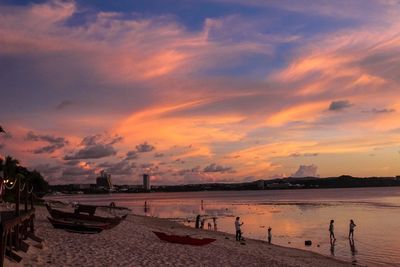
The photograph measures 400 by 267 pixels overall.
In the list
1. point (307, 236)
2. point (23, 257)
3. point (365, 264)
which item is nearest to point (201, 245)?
point (365, 264)

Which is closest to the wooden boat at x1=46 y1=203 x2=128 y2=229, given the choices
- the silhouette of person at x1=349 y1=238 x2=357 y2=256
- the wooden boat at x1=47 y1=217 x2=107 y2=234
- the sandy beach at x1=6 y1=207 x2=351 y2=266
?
the sandy beach at x1=6 y1=207 x2=351 y2=266

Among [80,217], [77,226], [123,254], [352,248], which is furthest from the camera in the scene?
[352,248]

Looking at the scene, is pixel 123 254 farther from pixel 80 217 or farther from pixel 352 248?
pixel 352 248

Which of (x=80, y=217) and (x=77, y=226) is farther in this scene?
(x=80, y=217)

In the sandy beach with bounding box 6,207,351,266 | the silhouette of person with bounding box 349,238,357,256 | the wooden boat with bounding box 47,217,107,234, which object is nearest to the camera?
the sandy beach with bounding box 6,207,351,266

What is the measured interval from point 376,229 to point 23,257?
3986cm

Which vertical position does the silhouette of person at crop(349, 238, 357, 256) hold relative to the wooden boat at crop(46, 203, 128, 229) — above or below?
below

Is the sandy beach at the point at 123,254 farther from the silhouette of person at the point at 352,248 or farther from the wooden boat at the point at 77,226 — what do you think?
the silhouette of person at the point at 352,248

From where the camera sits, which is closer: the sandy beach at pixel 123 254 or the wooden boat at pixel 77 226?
the sandy beach at pixel 123 254

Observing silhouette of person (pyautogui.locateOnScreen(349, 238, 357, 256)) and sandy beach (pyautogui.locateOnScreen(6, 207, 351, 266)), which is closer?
sandy beach (pyautogui.locateOnScreen(6, 207, 351, 266))

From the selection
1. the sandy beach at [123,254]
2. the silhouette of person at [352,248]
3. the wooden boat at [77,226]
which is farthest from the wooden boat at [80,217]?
the silhouette of person at [352,248]

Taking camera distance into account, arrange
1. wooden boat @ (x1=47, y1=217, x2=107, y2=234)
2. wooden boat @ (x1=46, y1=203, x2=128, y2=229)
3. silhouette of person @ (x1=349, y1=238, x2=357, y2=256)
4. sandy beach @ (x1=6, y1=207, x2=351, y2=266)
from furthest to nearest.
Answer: silhouette of person @ (x1=349, y1=238, x2=357, y2=256) → wooden boat @ (x1=46, y1=203, x2=128, y2=229) → wooden boat @ (x1=47, y1=217, x2=107, y2=234) → sandy beach @ (x1=6, y1=207, x2=351, y2=266)

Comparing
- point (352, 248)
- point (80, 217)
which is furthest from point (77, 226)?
point (352, 248)

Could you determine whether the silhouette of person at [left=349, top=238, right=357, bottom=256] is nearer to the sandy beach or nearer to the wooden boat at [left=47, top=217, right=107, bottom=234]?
the sandy beach
